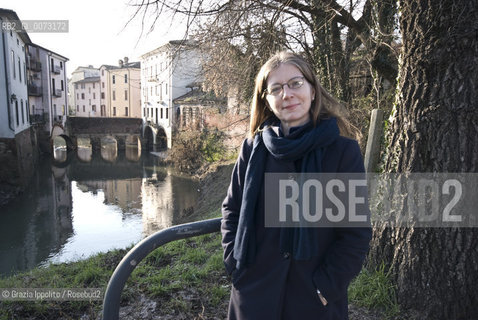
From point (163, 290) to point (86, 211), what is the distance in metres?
15.5

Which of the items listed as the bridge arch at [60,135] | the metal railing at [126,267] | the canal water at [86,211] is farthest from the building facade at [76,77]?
the metal railing at [126,267]

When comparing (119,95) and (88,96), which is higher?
(88,96)

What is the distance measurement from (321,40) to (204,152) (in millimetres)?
15697

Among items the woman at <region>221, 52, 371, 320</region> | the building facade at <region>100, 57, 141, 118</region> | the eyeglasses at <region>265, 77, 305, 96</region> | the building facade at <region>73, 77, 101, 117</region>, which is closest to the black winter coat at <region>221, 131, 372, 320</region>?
the woman at <region>221, 52, 371, 320</region>

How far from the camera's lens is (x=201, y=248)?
187 inches

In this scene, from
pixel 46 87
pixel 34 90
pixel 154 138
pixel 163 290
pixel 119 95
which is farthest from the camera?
pixel 119 95

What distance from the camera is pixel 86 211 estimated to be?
17266mm

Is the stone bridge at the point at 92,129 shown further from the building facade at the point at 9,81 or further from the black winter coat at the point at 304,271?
the black winter coat at the point at 304,271

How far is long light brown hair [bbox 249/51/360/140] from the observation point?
1782 millimetres

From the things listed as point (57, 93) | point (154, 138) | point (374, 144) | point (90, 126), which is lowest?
point (154, 138)

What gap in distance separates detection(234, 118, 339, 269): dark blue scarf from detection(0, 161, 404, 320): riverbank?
1315 millimetres

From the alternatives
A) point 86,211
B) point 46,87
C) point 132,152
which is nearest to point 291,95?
point 86,211

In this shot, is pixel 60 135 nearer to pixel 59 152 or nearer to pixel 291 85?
pixel 59 152

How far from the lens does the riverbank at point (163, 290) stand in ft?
9.36
